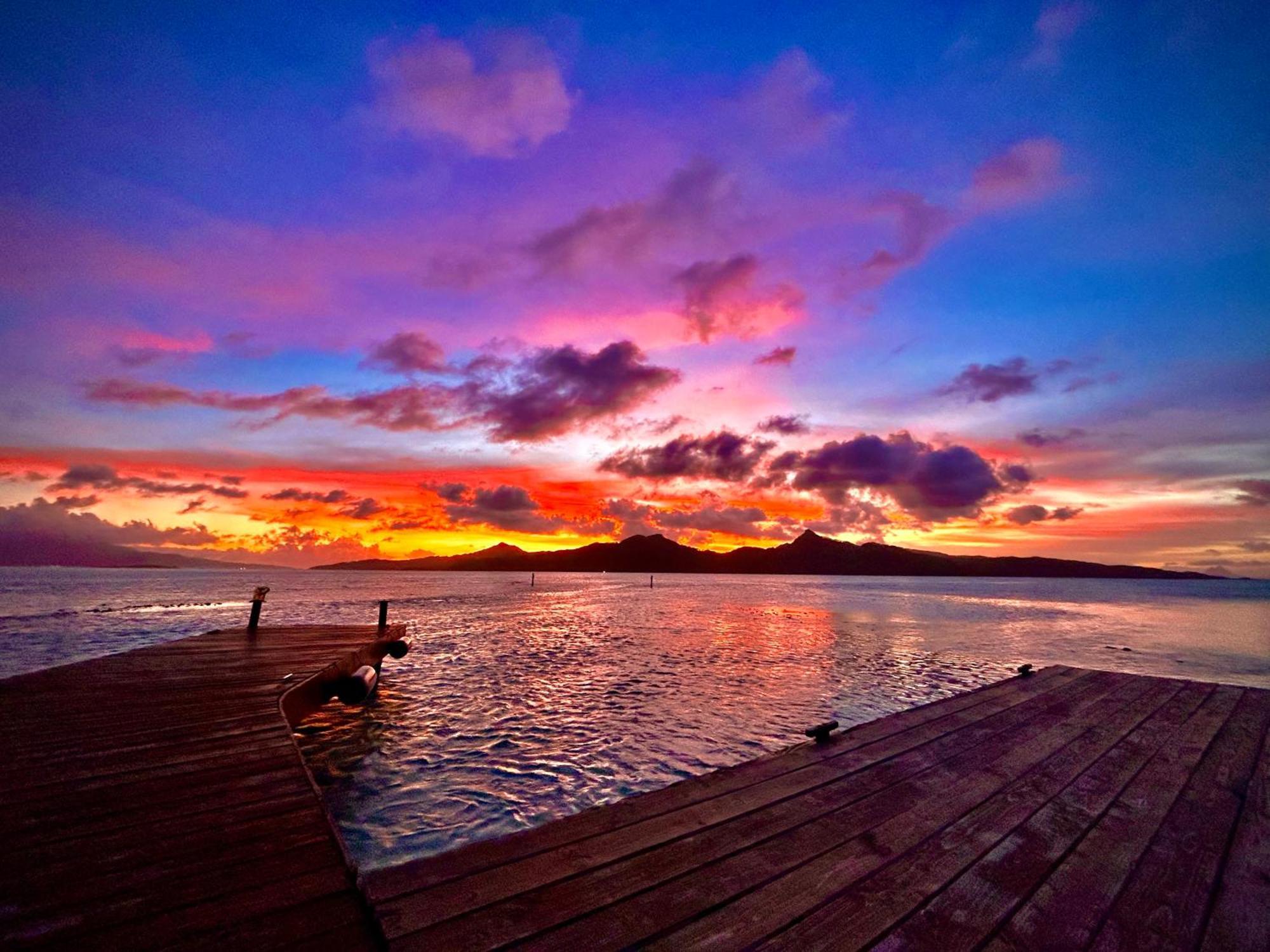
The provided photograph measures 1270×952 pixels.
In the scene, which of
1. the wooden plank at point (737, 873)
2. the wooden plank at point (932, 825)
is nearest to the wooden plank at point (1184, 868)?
the wooden plank at point (932, 825)

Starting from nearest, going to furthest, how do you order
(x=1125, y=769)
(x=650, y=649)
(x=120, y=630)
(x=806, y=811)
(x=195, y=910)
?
(x=195, y=910), (x=806, y=811), (x=1125, y=769), (x=650, y=649), (x=120, y=630)

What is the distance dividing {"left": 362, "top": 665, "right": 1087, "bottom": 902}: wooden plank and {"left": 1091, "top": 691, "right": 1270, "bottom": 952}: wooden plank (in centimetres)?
303

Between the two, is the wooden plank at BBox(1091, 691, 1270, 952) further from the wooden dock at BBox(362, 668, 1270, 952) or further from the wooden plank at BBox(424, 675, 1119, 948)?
the wooden plank at BBox(424, 675, 1119, 948)

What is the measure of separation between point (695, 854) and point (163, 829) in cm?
431

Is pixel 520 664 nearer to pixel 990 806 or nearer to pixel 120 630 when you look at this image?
pixel 990 806

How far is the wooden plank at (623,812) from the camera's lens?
419 centimetres

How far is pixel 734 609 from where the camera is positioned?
50406 millimetres

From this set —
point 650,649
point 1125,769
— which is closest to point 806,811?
point 1125,769

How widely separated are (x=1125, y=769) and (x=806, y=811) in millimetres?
4829

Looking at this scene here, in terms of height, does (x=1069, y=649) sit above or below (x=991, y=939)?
below

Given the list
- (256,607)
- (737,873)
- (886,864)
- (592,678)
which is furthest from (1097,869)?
(256,607)

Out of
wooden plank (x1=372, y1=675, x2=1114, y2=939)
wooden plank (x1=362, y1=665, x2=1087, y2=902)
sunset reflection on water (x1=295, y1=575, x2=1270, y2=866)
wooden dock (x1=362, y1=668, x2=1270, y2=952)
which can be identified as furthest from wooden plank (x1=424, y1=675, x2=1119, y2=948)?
sunset reflection on water (x1=295, y1=575, x2=1270, y2=866)

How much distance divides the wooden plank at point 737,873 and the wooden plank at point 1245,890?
197cm

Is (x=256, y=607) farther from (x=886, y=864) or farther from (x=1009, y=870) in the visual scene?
(x=1009, y=870)
